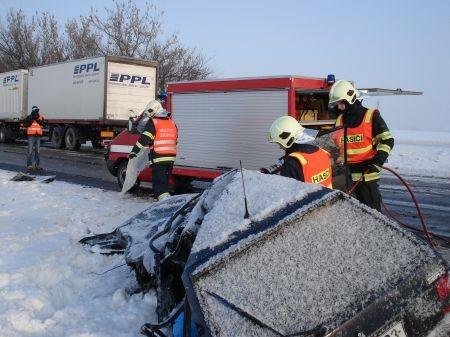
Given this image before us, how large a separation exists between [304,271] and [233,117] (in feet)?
22.1

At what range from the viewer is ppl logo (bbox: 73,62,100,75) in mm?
20006

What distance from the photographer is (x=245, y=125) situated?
8930mm

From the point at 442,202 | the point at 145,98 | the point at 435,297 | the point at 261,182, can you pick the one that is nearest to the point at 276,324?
the point at 435,297

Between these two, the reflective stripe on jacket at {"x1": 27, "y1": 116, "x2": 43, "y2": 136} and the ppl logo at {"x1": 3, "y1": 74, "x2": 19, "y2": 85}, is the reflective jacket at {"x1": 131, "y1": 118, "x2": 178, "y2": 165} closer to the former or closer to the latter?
the reflective stripe on jacket at {"x1": 27, "y1": 116, "x2": 43, "y2": 136}

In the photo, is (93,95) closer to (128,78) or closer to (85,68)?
(85,68)

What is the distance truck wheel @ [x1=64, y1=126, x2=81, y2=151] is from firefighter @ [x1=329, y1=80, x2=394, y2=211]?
59.2 feet

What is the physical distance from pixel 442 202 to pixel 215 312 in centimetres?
939

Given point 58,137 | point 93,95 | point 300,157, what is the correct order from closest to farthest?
point 300,157
point 93,95
point 58,137

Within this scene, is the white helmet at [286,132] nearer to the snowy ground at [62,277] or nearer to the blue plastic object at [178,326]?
the snowy ground at [62,277]

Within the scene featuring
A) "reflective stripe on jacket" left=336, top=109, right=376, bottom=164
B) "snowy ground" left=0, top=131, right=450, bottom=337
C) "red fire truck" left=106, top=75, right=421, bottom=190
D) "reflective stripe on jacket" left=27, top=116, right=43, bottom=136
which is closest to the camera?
"snowy ground" left=0, top=131, right=450, bottom=337

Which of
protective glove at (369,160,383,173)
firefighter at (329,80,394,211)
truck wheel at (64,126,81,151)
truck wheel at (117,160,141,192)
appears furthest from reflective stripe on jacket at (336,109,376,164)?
truck wheel at (64,126,81,151)

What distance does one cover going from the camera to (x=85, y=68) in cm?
2058

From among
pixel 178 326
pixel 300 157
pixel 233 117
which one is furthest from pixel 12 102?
pixel 178 326

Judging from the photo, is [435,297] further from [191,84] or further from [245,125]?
[191,84]
